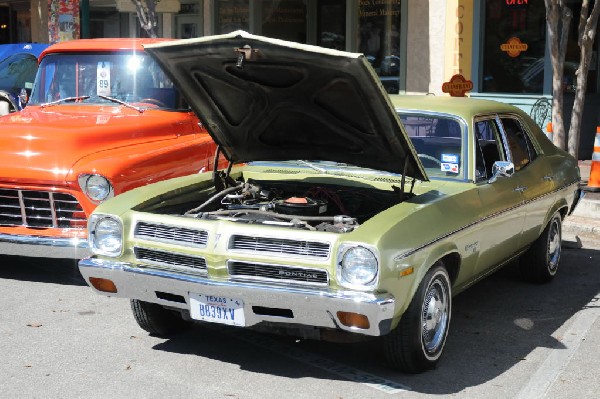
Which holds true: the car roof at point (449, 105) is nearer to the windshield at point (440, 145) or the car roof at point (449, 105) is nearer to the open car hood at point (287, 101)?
the windshield at point (440, 145)

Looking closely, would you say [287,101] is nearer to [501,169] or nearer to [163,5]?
[501,169]

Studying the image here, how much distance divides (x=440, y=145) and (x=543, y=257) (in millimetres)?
1707

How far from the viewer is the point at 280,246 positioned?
15.7ft

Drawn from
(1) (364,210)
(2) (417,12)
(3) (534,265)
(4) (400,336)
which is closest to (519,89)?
(2) (417,12)

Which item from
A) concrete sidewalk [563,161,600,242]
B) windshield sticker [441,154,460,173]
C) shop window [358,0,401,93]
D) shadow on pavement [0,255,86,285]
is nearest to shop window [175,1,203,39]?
shop window [358,0,401,93]

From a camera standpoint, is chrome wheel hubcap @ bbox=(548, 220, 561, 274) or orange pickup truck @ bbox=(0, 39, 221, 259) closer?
orange pickup truck @ bbox=(0, 39, 221, 259)

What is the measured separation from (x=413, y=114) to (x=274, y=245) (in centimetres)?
203

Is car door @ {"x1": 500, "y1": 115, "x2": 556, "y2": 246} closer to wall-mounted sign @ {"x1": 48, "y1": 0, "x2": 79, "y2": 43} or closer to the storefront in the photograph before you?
the storefront

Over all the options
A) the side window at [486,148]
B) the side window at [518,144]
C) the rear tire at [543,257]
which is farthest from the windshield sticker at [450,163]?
the rear tire at [543,257]

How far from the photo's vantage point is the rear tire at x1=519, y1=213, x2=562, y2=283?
720 centimetres

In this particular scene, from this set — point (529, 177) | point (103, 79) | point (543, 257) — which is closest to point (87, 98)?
point (103, 79)

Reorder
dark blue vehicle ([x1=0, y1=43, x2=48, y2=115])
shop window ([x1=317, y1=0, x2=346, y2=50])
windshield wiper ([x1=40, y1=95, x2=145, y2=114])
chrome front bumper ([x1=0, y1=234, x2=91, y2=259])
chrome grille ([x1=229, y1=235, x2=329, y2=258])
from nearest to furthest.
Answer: chrome grille ([x1=229, y1=235, x2=329, y2=258])
chrome front bumper ([x1=0, y1=234, x2=91, y2=259])
windshield wiper ([x1=40, y1=95, x2=145, y2=114])
dark blue vehicle ([x1=0, y1=43, x2=48, y2=115])
shop window ([x1=317, y1=0, x2=346, y2=50])

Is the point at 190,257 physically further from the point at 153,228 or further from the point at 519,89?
the point at 519,89

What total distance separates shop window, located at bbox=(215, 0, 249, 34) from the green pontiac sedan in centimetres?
1309
